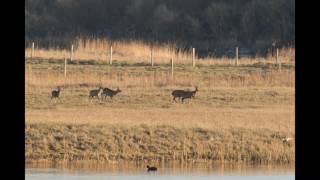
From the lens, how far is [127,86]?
2709 cm

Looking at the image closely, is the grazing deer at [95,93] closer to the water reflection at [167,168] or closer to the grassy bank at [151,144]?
the grassy bank at [151,144]

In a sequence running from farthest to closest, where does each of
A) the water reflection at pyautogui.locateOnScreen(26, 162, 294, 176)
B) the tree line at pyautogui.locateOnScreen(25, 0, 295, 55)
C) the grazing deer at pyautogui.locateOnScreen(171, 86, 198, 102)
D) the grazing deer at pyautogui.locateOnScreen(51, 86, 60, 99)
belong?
the tree line at pyautogui.locateOnScreen(25, 0, 295, 55) → the grazing deer at pyautogui.locateOnScreen(171, 86, 198, 102) → the grazing deer at pyautogui.locateOnScreen(51, 86, 60, 99) → the water reflection at pyautogui.locateOnScreen(26, 162, 294, 176)

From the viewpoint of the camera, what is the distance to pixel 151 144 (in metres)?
16.3

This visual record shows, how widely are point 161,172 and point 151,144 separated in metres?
2.63

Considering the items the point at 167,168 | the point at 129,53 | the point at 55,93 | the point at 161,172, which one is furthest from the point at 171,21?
the point at 161,172

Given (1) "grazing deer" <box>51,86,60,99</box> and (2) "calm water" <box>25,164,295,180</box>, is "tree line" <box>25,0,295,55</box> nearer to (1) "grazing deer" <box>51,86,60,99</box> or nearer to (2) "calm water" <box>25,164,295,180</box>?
(1) "grazing deer" <box>51,86,60,99</box>

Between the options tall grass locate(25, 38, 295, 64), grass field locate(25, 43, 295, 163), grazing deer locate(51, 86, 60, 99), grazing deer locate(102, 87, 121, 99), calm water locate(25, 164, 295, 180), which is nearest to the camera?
calm water locate(25, 164, 295, 180)

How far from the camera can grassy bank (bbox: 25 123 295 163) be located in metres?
15.6

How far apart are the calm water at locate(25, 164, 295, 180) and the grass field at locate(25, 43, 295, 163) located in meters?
0.86

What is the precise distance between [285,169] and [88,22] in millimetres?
35909

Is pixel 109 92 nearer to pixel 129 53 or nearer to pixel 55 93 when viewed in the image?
pixel 55 93

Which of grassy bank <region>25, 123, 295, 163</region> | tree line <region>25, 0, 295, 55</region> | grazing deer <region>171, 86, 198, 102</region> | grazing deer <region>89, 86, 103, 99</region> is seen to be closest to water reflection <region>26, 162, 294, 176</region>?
grassy bank <region>25, 123, 295, 163</region>
